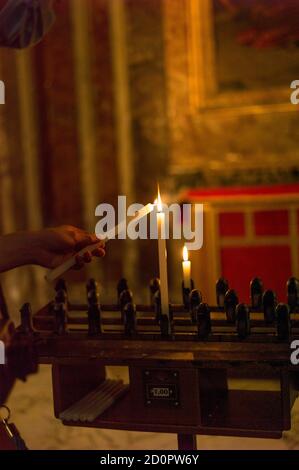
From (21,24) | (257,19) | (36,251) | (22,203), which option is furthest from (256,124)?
(36,251)

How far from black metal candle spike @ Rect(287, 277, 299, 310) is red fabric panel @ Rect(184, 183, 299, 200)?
305 centimetres

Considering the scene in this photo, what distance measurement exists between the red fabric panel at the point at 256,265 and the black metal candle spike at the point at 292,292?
2.98m

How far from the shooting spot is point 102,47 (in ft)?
19.0

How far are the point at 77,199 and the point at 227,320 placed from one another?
4209 mm

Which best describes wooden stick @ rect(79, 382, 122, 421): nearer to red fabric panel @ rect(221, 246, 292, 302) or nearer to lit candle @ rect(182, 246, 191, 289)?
lit candle @ rect(182, 246, 191, 289)

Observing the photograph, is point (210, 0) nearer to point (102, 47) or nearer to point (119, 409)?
point (102, 47)

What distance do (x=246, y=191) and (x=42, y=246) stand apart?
135 inches

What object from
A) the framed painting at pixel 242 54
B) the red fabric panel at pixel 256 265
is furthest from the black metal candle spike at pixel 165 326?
the framed painting at pixel 242 54

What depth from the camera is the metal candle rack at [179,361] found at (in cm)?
173

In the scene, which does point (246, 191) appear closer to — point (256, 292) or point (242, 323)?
point (256, 292)

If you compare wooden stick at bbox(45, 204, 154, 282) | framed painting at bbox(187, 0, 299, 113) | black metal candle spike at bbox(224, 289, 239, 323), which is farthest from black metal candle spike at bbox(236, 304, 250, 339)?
framed painting at bbox(187, 0, 299, 113)

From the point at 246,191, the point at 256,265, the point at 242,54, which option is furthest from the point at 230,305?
the point at 242,54

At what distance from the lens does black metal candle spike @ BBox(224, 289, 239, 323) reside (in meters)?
1.92

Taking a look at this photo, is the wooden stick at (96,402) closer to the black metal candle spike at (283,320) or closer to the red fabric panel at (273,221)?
the black metal candle spike at (283,320)
